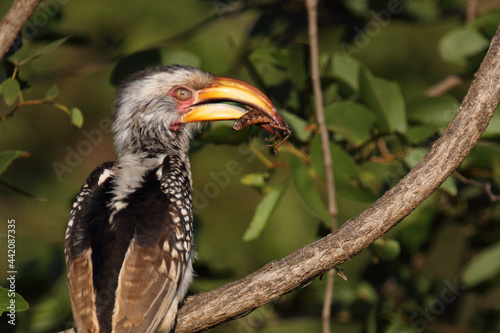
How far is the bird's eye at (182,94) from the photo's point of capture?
13.9ft

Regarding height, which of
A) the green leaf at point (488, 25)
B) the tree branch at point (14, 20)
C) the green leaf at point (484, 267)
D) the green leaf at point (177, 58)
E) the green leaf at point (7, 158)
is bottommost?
the green leaf at point (484, 267)

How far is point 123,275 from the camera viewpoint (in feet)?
10.5

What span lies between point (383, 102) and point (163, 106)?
1308 millimetres

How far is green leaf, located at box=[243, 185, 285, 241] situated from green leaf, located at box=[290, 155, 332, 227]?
0.58 ft

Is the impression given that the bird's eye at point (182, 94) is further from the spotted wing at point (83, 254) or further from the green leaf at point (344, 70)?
the green leaf at point (344, 70)

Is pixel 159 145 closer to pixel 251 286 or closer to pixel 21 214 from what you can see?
pixel 251 286

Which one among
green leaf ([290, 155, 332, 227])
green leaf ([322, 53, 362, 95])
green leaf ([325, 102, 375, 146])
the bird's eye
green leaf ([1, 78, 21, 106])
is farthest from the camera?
green leaf ([322, 53, 362, 95])

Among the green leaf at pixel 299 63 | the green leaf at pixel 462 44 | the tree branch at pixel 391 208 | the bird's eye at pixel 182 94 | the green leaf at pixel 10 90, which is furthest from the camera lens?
the green leaf at pixel 462 44

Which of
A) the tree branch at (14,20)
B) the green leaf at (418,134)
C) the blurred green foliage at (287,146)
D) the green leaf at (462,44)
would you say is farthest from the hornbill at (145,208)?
the green leaf at (462,44)

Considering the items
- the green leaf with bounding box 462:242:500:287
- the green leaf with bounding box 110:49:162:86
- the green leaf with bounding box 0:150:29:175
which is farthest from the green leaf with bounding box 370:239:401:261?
the green leaf with bounding box 0:150:29:175

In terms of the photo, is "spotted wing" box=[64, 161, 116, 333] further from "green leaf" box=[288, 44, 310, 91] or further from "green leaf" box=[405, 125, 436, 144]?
"green leaf" box=[405, 125, 436, 144]

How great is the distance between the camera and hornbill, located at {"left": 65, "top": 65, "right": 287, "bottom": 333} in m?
3.18

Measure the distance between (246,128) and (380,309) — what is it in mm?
1374

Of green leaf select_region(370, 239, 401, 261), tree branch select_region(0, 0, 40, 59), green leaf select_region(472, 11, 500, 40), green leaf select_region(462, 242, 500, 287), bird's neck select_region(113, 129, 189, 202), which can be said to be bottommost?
green leaf select_region(462, 242, 500, 287)
